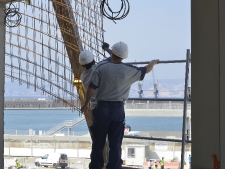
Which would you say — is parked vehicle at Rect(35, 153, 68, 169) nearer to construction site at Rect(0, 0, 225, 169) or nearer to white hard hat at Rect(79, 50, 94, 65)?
construction site at Rect(0, 0, 225, 169)

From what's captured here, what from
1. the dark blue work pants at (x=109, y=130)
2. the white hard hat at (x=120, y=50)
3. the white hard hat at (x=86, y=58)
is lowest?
the dark blue work pants at (x=109, y=130)

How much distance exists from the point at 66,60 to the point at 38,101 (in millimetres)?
50767

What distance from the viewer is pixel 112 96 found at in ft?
10.7

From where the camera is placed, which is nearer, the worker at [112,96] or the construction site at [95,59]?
the construction site at [95,59]

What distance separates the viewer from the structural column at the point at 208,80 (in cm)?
235

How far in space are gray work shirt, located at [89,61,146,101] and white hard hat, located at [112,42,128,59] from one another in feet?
0.21

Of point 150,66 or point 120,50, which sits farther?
point 150,66

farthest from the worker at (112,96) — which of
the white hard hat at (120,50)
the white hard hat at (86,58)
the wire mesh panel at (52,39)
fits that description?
the wire mesh panel at (52,39)

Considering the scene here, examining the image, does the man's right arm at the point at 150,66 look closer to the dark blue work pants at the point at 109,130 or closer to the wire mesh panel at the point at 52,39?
the dark blue work pants at the point at 109,130

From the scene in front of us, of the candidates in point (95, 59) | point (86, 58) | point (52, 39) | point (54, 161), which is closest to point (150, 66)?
point (86, 58)

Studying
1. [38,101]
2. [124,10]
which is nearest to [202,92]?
[124,10]

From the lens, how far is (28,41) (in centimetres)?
599

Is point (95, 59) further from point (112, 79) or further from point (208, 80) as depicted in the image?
point (208, 80)

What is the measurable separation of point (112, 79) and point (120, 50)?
18cm
